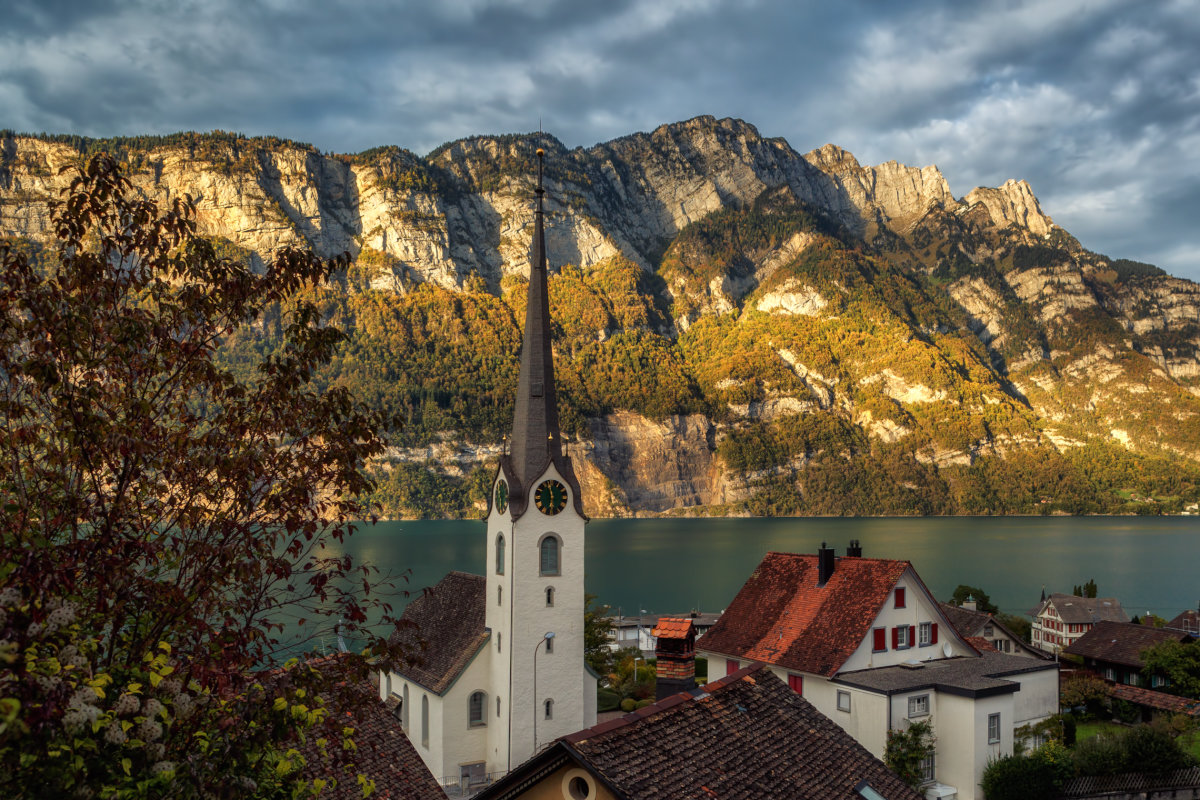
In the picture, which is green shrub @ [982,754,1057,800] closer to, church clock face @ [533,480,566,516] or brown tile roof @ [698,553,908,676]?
brown tile roof @ [698,553,908,676]

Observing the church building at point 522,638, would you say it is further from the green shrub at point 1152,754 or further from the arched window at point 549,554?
the green shrub at point 1152,754

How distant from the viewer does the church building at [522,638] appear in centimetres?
3048

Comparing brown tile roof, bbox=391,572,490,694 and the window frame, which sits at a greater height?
the window frame

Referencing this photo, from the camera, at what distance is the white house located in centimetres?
2936

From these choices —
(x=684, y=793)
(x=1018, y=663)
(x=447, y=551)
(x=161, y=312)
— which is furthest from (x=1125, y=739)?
(x=447, y=551)

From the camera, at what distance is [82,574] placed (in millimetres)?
7555

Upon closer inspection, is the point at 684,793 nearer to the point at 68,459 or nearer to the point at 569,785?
the point at 569,785

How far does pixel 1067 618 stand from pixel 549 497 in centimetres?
6265

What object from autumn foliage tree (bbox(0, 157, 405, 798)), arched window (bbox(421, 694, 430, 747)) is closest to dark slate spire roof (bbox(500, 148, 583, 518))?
arched window (bbox(421, 694, 430, 747))

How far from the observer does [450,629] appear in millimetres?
35000

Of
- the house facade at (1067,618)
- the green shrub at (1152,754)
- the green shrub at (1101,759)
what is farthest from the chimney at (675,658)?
the house facade at (1067,618)

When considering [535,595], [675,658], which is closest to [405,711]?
[535,595]

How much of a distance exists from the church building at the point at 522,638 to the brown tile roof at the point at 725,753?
1805cm

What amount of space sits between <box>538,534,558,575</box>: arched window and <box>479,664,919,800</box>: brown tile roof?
59.6ft
